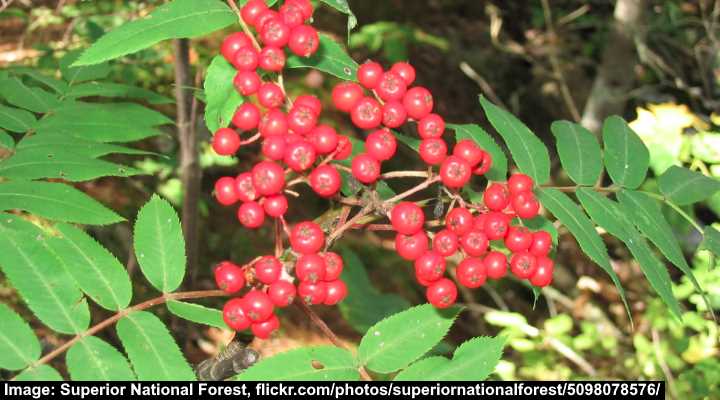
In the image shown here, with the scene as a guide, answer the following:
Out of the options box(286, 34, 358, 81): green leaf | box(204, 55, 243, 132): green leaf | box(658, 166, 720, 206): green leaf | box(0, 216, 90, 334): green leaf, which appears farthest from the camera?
box(658, 166, 720, 206): green leaf

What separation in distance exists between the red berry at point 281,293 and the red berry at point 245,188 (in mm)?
226

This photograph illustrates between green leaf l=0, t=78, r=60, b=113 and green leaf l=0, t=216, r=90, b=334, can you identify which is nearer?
green leaf l=0, t=216, r=90, b=334

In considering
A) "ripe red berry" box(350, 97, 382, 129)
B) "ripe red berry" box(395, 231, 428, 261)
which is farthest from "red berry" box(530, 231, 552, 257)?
"ripe red berry" box(350, 97, 382, 129)

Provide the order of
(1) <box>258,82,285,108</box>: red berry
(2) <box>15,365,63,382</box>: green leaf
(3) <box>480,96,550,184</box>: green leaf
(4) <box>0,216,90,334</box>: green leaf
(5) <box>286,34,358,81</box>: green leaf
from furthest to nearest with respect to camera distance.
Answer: (3) <box>480,96,550,184</box>: green leaf < (5) <box>286,34,358,81</box>: green leaf < (1) <box>258,82,285,108</box>: red berry < (4) <box>0,216,90,334</box>: green leaf < (2) <box>15,365,63,382</box>: green leaf

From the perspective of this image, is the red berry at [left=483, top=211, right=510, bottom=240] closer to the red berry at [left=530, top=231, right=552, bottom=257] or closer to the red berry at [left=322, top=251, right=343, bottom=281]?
the red berry at [left=530, top=231, right=552, bottom=257]

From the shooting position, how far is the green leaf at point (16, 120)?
2.52 metres

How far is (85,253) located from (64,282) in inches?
4.6

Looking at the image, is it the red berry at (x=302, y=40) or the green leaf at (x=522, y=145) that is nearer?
the red berry at (x=302, y=40)

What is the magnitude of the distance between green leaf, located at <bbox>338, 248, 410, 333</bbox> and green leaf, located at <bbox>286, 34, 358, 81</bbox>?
2614 mm

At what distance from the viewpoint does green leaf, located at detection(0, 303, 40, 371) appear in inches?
66.9

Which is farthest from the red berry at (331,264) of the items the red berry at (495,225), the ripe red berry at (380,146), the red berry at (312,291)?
the red berry at (495,225)

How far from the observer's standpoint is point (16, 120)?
2.56 metres

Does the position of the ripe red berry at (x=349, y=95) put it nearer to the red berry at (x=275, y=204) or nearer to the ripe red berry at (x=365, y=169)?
the ripe red berry at (x=365, y=169)

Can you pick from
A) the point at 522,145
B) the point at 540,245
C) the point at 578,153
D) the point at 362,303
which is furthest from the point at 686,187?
the point at 362,303
